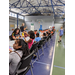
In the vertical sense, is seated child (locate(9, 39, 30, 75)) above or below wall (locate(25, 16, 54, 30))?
below

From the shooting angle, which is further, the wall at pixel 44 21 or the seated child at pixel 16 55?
the wall at pixel 44 21

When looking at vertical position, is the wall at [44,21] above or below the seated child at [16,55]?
above

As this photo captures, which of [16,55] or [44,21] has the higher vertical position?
[44,21]

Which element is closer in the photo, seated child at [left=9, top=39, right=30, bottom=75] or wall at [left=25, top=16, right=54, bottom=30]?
seated child at [left=9, top=39, right=30, bottom=75]

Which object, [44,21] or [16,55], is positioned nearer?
[16,55]

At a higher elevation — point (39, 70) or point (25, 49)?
point (25, 49)

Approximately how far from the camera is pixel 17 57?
132 centimetres
